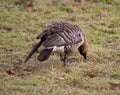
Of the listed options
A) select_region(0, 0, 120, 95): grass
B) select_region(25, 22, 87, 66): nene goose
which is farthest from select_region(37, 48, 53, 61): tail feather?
select_region(0, 0, 120, 95): grass

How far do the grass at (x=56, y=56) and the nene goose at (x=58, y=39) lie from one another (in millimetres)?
320

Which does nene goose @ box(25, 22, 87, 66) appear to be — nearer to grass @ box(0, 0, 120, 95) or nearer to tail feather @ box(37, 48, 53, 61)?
tail feather @ box(37, 48, 53, 61)

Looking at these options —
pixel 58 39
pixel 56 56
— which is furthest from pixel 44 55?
pixel 56 56

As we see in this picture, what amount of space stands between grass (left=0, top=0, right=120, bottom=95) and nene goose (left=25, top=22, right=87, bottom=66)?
320 mm

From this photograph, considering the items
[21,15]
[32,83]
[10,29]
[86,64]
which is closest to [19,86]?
[32,83]

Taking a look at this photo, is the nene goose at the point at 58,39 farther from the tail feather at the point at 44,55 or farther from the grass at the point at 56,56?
the grass at the point at 56,56

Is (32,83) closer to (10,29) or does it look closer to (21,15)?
(10,29)

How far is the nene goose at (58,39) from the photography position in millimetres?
7699

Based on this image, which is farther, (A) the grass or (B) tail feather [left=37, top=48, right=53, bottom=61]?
(B) tail feather [left=37, top=48, right=53, bottom=61]

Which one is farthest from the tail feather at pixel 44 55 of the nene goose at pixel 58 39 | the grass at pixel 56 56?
the grass at pixel 56 56

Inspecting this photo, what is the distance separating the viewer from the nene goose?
770cm

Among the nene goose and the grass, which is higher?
the nene goose

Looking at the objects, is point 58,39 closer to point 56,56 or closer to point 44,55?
point 44,55

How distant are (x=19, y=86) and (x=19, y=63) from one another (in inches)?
51.3
